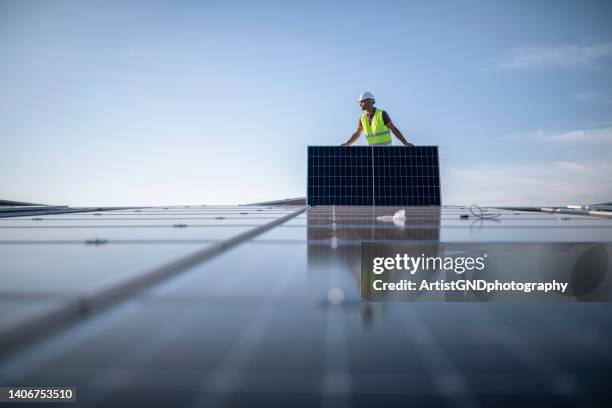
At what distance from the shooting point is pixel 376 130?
13.5 meters

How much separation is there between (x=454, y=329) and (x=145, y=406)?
1186 mm

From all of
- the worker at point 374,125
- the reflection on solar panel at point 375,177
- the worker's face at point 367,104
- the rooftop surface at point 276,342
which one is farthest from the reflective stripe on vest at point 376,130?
the rooftop surface at point 276,342

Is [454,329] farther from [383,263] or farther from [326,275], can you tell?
[326,275]

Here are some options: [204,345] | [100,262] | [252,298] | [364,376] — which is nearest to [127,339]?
[204,345]

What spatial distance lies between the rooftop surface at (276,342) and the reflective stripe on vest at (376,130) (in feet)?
36.4

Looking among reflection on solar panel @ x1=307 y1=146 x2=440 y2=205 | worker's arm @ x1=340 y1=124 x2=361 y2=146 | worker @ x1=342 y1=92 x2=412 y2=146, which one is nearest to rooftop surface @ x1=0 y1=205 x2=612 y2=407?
worker @ x1=342 y1=92 x2=412 y2=146

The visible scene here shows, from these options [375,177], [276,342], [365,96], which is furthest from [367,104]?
[276,342]

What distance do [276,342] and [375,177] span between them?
1367cm

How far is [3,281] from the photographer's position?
2266 millimetres

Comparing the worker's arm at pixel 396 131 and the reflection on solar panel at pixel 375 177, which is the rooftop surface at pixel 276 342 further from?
the reflection on solar panel at pixel 375 177

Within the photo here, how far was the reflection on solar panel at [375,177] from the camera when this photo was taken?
14.8 m

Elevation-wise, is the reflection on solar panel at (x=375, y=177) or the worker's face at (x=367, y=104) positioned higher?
the worker's face at (x=367, y=104)

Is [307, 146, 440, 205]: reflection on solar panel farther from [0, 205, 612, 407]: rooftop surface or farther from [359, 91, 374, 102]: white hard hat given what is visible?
[0, 205, 612, 407]: rooftop surface

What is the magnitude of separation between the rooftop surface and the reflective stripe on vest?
1109 centimetres
